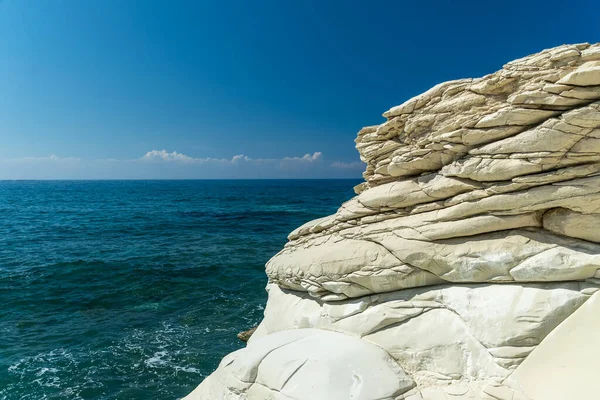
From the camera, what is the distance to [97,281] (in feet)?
79.2

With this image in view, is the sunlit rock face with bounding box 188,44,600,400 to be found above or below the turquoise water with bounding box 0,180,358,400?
above

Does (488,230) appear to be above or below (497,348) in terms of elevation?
above

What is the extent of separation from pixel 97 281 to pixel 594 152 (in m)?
28.6

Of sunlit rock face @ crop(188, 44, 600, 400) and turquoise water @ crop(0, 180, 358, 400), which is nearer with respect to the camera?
sunlit rock face @ crop(188, 44, 600, 400)

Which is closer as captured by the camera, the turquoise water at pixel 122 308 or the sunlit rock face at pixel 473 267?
the sunlit rock face at pixel 473 267

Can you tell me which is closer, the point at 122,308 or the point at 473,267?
the point at 473,267

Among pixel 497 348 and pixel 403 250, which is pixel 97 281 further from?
pixel 497 348

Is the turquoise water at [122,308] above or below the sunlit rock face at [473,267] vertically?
below

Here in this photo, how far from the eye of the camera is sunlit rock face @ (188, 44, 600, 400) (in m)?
7.73

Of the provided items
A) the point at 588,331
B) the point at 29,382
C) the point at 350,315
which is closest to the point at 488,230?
the point at 588,331

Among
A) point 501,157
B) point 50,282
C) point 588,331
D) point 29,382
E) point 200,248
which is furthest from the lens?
point 200,248

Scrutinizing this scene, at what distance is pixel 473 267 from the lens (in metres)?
8.81

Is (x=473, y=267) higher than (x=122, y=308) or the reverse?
higher

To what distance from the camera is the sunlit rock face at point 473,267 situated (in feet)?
25.3
